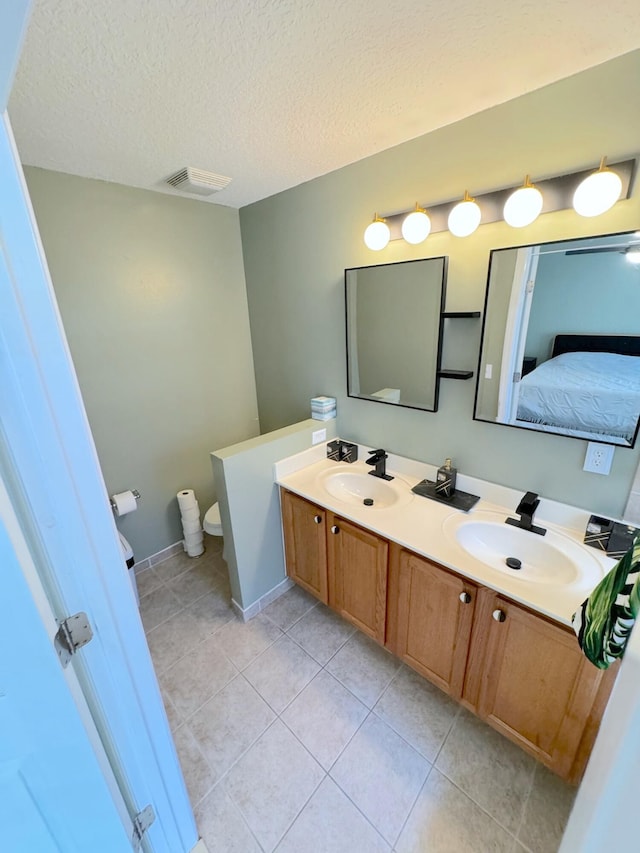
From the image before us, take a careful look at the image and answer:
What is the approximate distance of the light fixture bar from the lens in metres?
1.09

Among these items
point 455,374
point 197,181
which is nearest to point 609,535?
point 455,374

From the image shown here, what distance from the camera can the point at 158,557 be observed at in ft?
8.01

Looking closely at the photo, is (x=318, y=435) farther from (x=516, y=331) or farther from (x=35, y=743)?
(x=35, y=743)

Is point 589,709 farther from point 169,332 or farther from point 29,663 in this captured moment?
point 169,332

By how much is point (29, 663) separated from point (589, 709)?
1.47m

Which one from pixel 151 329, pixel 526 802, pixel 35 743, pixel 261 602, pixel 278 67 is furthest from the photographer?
pixel 151 329

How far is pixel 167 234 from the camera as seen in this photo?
6.88 ft

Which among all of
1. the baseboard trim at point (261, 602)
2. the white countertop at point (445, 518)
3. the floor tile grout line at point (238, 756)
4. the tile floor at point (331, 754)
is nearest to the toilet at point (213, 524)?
the baseboard trim at point (261, 602)

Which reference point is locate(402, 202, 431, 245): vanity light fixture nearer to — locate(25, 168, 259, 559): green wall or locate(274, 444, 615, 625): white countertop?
locate(274, 444, 615, 625): white countertop

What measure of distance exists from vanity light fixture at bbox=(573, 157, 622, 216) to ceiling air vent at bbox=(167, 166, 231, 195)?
1664 mm

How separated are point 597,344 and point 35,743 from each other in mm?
1844

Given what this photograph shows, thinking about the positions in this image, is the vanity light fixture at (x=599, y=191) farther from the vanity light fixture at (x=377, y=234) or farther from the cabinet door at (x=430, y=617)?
the cabinet door at (x=430, y=617)

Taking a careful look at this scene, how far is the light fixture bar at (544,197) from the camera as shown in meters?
1.09

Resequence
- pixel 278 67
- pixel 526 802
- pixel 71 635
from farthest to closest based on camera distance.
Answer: pixel 526 802
pixel 278 67
pixel 71 635
